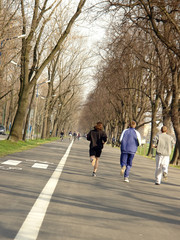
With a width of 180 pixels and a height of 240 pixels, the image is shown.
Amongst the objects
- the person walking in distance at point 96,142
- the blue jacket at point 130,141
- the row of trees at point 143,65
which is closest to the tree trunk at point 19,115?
the row of trees at point 143,65

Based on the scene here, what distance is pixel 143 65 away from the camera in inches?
1406

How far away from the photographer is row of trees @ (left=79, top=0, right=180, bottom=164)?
63.8ft

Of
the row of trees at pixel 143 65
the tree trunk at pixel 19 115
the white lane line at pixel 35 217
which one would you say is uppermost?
the row of trees at pixel 143 65

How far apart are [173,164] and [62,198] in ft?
76.1

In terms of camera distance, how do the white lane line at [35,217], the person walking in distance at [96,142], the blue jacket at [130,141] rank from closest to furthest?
1. the white lane line at [35,217]
2. the blue jacket at [130,141]
3. the person walking in distance at [96,142]

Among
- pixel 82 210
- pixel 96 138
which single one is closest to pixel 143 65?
pixel 96 138

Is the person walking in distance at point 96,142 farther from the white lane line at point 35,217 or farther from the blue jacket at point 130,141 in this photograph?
the white lane line at point 35,217

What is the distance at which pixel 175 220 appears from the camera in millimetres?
7629

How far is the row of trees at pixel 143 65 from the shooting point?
19.5 meters

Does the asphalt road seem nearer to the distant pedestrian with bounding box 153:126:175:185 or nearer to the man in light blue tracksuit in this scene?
the man in light blue tracksuit

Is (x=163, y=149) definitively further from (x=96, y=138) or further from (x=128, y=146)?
(x=96, y=138)

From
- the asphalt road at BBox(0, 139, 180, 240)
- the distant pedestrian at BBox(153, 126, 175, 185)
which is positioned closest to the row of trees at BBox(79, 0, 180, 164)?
the distant pedestrian at BBox(153, 126, 175, 185)

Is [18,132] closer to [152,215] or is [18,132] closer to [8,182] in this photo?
[8,182]

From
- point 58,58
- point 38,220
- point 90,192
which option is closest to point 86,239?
point 38,220
